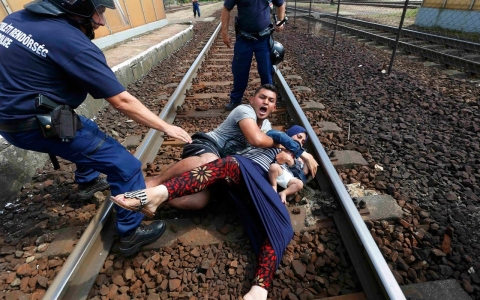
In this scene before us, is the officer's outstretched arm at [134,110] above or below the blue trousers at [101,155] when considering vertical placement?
above

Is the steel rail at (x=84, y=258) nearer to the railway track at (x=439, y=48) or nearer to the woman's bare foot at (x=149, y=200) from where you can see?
the woman's bare foot at (x=149, y=200)

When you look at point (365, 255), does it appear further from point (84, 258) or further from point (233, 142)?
point (84, 258)

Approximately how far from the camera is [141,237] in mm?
2162

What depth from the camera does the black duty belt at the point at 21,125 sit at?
72.6 inches

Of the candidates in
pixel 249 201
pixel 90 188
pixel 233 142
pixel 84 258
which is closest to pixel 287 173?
pixel 249 201

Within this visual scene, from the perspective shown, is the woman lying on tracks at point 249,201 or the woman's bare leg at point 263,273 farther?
the woman lying on tracks at point 249,201

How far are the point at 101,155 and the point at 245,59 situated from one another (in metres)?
2.82

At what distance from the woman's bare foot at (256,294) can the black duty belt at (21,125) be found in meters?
1.72

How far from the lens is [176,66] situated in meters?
7.00

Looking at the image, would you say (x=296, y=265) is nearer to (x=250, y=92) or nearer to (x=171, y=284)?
(x=171, y=284)

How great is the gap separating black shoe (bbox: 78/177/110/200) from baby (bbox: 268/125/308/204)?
1.61m

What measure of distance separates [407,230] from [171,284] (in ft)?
5.86

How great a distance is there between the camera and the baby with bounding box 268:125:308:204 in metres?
2.52

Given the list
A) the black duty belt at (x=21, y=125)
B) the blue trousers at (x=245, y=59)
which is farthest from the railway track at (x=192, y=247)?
the blue trousers at (x=245, y=59)
